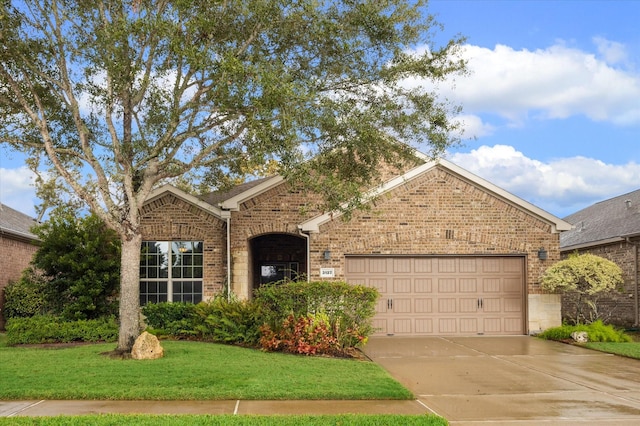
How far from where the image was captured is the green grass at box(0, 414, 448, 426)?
8062 mm

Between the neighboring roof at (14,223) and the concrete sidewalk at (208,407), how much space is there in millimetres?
15327

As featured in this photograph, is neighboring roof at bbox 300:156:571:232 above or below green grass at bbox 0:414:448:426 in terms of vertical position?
above

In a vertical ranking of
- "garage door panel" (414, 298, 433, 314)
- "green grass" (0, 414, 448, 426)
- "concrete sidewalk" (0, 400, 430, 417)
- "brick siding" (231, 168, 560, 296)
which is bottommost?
"concrete sidewalk" (0, 400, 430, 417)

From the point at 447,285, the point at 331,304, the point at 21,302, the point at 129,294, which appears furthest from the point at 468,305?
the point at 21,302

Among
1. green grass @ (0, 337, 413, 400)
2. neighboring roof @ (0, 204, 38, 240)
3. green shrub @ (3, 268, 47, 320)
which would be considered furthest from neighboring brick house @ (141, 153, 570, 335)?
neighboring roof @ (0, 204, 38, 240)

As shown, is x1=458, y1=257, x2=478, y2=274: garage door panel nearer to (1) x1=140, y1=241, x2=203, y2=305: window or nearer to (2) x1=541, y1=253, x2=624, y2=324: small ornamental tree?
(2) x1=541, y1=253, x2=624, y2=324: small ornamental tree

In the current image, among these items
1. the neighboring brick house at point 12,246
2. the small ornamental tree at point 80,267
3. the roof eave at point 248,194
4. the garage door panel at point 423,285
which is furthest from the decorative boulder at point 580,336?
the neighboring brick house at point 12,246

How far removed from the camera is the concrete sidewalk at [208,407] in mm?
8836

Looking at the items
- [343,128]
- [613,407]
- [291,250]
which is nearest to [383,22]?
[343,128]

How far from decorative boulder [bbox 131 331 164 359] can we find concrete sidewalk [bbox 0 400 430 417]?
3.81m

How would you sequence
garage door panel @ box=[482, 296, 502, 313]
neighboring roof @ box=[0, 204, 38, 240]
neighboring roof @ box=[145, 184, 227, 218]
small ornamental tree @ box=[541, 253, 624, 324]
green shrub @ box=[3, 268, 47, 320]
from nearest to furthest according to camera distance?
small ornamental tree @ box=[541, 253, 624, 324]
garage door panel @ box=[482, 296, 502, 313]
neighboring roof @ box=[145, 184, 227, 218]
green shrub @ box=[3, 268, 47, 320]
neighboring roof @ box=[0, 204, 38, 240]

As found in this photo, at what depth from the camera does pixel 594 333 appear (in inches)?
703

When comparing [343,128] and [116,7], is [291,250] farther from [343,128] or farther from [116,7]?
[116,7]

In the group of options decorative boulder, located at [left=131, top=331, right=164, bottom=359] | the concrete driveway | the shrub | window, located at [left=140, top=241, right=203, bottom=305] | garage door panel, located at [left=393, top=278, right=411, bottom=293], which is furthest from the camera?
window, located at [left=140, top=241, right=203, bottom=305]
